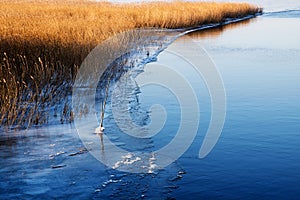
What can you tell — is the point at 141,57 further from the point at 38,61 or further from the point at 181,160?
the point at 181,160

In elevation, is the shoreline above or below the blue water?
above

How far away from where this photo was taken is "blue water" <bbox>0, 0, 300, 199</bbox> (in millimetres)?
3943

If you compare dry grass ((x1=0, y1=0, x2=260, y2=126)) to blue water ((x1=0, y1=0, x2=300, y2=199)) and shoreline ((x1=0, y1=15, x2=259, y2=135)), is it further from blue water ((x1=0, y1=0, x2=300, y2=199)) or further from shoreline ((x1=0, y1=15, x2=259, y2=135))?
blue water ((x1=0, y1=0, x2=300, y2=199))

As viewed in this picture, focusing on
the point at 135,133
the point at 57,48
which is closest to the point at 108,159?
the point at 135,133

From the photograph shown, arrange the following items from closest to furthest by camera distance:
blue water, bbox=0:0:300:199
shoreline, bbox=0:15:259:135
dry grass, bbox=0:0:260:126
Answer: blue water, bbox=0:0:300:199, shoreline, bbox=0:15:259:135, dry grass, bbox=0:0:260:126

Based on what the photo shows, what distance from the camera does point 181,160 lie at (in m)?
4.78

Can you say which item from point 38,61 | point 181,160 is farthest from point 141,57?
point 181,160

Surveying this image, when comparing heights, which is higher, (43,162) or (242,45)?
(242,45)

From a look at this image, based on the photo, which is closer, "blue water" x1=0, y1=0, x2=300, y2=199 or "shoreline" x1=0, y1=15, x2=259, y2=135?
A: "blue water" x1=0, y1=0, x2=300, y2=199

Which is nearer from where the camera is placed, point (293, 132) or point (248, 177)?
point (248, 177)

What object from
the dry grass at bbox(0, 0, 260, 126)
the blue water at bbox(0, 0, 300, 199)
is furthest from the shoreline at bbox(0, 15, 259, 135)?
the blue water at bbox(0, 0, 300, 199)

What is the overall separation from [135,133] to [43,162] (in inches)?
60.0

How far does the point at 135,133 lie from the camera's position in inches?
221

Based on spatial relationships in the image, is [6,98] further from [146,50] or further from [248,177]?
[146,50]
